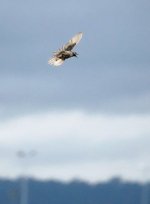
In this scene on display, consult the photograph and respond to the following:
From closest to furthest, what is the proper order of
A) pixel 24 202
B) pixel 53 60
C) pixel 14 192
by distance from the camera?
pixel 53 60 → pixel 14 192 → pixel 24 202

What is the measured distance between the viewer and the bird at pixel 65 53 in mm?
31750

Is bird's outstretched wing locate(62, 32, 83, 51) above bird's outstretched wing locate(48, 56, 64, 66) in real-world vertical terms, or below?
above

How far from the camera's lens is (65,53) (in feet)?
106

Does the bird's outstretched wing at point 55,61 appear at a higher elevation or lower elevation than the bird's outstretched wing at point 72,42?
lower

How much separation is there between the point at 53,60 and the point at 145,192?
91439mm

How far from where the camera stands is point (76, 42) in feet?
107

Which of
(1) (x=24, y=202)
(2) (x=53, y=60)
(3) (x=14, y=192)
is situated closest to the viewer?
(2) (x=53, y=60)

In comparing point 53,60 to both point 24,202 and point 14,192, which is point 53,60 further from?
point 24,202

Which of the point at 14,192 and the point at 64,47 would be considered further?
the point at 14,192

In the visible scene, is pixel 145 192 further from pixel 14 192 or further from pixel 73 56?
pixel 73 56

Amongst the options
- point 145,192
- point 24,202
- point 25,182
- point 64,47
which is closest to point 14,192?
point 25,182

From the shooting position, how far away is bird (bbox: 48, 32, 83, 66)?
104 feet

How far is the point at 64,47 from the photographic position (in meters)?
33.2

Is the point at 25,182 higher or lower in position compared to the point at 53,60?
higher
